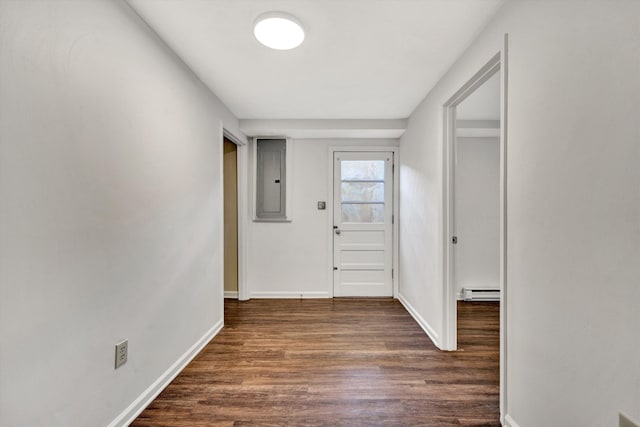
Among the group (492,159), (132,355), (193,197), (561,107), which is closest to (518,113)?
(561,107)

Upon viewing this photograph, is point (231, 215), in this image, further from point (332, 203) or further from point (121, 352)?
point (121, 352)

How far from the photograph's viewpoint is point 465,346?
257cm

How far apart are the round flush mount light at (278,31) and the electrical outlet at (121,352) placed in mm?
1894

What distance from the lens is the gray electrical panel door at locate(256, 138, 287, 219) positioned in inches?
158

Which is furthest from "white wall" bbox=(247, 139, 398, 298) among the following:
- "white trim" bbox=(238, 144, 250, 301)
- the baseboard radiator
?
the baseboard radiator

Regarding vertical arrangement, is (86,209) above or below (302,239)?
above

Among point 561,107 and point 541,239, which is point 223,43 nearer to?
point 561,107

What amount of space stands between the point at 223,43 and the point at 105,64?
0.75m

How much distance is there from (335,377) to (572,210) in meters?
1.72

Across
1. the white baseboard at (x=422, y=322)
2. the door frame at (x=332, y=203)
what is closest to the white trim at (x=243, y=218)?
the door frame at (x=332, y=203)

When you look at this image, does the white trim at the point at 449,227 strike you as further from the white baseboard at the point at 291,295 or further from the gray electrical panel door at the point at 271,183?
the gray electrical panel door at the point at 271,183

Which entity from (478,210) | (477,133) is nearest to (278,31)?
(477,133)

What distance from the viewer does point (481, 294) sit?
12.9ft

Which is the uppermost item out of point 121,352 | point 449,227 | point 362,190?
point 362,190
